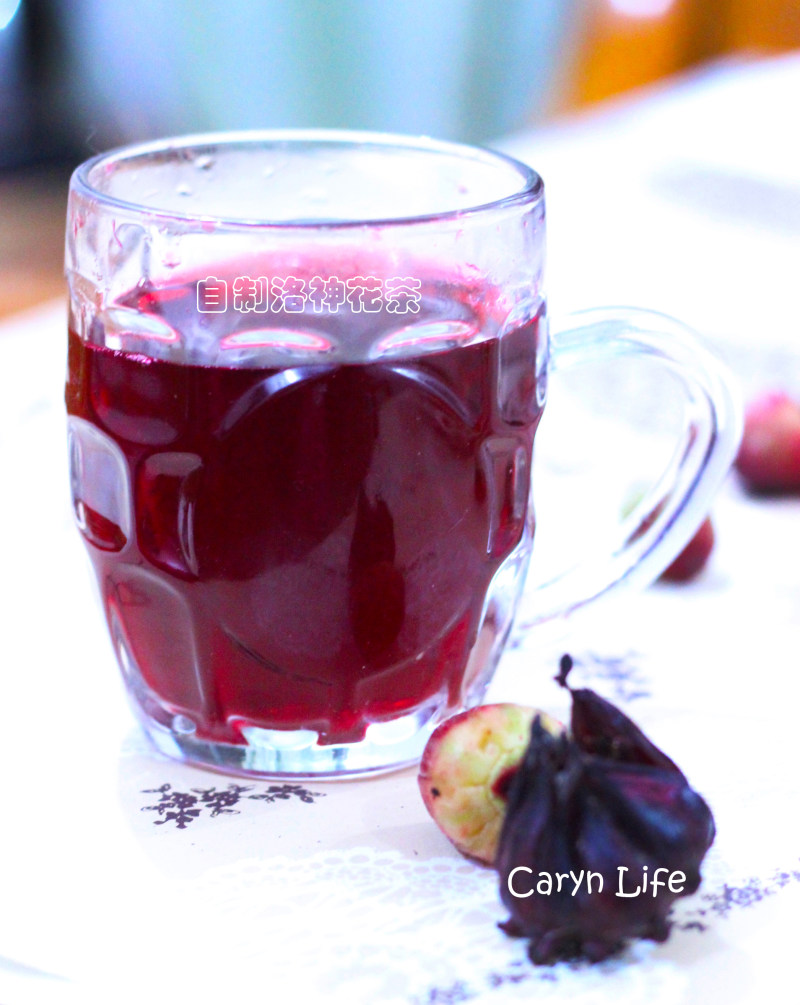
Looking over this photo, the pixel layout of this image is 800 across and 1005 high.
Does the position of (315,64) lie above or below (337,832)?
below

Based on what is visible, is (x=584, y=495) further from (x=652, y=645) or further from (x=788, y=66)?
(x=788, y=66)

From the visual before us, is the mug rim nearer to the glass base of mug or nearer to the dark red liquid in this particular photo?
the dark red liquid

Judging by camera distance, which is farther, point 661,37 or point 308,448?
point 661,37

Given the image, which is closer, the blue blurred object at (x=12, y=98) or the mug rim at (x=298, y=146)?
the mug rim at (x=298, y=146)

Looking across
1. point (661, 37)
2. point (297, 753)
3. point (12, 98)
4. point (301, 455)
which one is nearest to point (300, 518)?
point (301, 455)

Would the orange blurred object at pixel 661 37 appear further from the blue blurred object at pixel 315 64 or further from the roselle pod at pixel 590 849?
the roselle pod at pixel 590 849

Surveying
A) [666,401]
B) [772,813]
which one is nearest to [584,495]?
[666,401]

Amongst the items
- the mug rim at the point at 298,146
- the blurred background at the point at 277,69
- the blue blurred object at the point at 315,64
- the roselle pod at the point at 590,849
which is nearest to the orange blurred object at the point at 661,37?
the blurred background at the point at 277,69

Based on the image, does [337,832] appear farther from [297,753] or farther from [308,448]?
[308,448]
